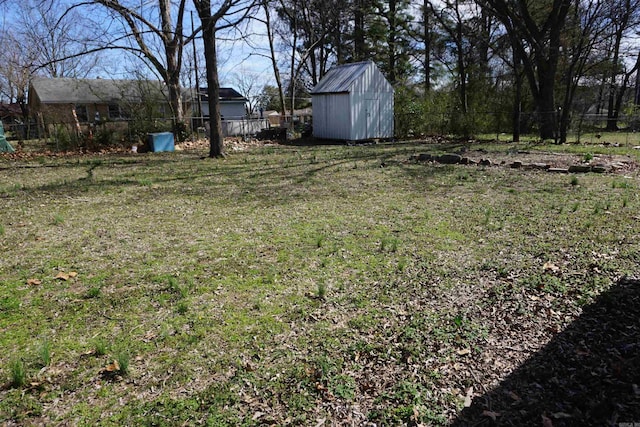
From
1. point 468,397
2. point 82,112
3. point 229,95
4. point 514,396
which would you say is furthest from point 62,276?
point 229,95

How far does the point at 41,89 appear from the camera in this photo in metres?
31.2

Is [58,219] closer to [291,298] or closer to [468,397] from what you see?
[291,298]

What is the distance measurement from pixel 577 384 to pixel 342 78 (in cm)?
1799

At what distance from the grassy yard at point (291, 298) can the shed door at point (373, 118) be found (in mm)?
11973

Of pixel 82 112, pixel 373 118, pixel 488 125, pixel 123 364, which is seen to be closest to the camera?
pixel 123 364

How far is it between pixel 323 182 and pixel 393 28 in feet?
70.4

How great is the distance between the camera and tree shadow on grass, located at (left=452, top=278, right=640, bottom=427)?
205 cm

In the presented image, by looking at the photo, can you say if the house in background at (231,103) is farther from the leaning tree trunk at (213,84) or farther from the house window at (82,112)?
the leaning tree trunk at (213,84)

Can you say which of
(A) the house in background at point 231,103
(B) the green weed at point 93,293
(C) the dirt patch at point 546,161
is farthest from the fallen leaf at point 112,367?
(A) the house in background at point 231,103

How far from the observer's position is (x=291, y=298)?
345 cm

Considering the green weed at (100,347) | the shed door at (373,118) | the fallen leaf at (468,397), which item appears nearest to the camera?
the fallen leaf at (468,397)

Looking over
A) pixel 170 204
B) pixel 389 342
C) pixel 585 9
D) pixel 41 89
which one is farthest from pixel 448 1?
pixel 41 89

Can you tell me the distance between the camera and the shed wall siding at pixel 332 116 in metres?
18.0

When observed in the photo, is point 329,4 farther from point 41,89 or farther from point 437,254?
point 41,89
